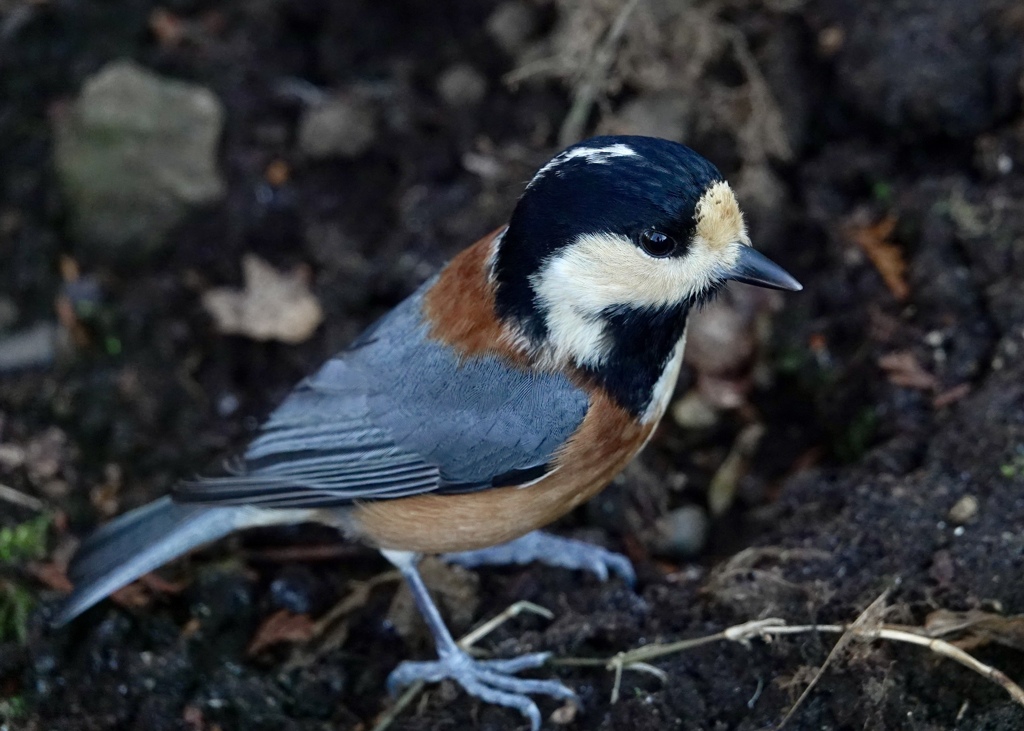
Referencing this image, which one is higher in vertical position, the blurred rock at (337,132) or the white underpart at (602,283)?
the white underpart at (602,283)

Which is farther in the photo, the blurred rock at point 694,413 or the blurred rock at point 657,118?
the blurred rock at point 657,118

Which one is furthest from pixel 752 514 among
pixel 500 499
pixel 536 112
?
pixel 536 112

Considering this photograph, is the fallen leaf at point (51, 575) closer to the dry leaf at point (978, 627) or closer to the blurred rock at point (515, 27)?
the dry leaf at point (978, 627)

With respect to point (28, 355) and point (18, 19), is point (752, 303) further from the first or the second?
point (18, 19)

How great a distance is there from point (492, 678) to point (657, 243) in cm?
164

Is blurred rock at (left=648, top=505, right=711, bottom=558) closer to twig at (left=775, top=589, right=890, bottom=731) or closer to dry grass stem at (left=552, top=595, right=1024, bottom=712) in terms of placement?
dry grass stem at (left=552, top=595, right=1024, bottom=712)

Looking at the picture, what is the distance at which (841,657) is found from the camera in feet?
10.6

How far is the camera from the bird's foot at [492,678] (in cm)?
352

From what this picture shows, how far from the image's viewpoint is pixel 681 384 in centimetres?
470

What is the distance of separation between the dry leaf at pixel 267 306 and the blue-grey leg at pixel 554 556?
1.47 meters

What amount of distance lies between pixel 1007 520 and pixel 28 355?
4.34 meters

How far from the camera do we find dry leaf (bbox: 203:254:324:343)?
16.5 feet

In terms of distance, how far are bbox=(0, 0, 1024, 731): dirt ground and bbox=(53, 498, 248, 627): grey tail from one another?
0.55 feet

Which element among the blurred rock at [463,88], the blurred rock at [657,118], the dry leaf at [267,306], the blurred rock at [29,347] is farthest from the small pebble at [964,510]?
the blurred rock at [29,347]
